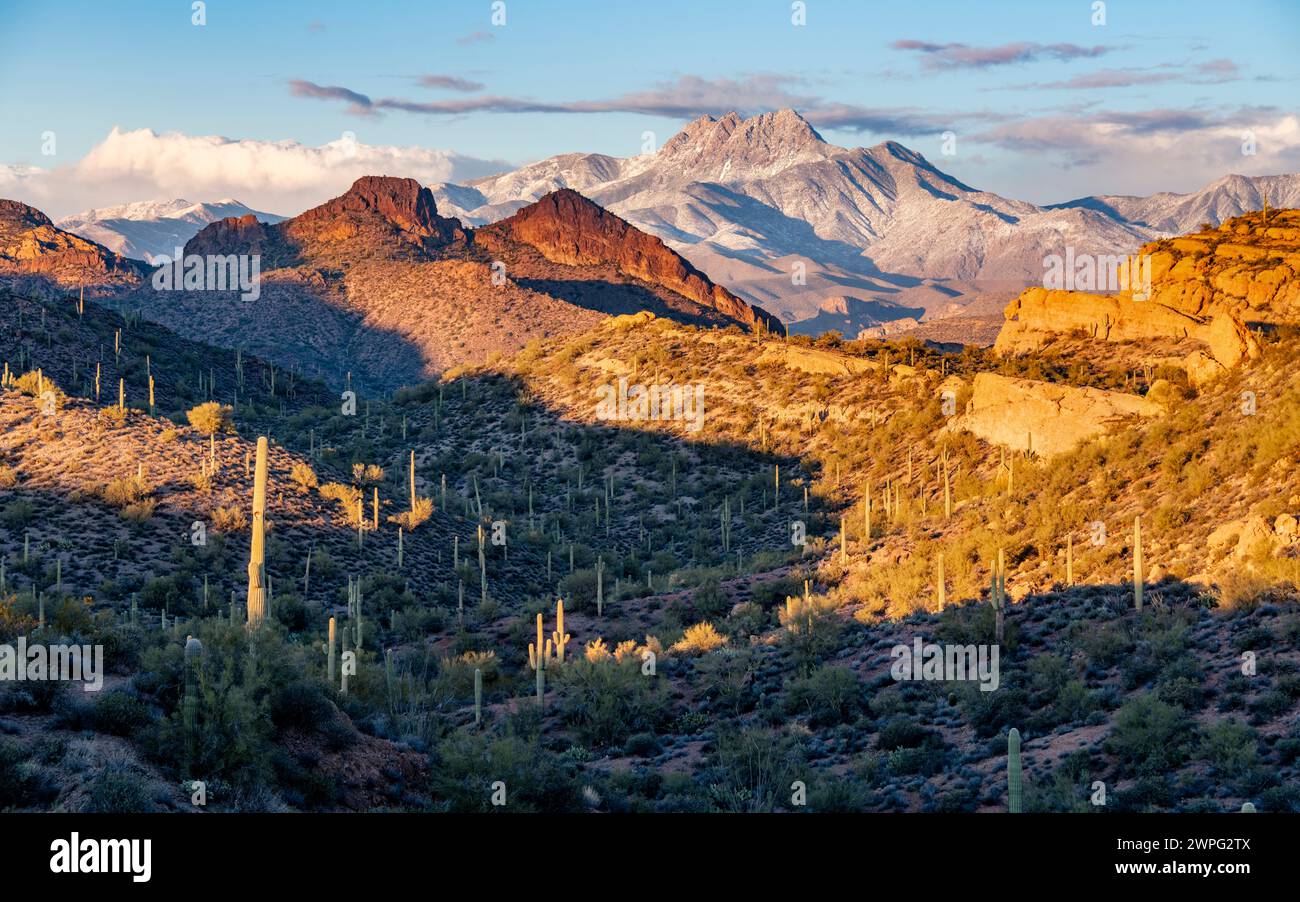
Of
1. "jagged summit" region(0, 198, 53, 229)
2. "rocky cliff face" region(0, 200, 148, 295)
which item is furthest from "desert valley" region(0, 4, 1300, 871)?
"jagged summit" region(0, 198, 53, 229)

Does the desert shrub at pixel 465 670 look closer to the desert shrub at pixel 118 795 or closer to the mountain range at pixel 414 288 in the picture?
the desert shrub at pixel 118 795

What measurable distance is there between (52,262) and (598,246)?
185ft

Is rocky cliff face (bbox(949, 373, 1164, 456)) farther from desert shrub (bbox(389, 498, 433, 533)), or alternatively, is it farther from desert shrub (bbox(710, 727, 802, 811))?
desert shrub (bbox(710, 727, 802, 811))

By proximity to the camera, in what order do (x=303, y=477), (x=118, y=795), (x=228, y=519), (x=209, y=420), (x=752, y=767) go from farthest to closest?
(x=209, y=420), (x=303, y=477), (x=228, y=519), (x=752, y=767), (x=118, y=795)

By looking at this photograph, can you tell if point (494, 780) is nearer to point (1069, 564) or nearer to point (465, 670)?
point (465, 670)

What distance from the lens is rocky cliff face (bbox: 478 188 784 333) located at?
5438 inches

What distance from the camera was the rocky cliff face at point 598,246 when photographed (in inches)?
5438

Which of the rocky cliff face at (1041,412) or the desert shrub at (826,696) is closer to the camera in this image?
the desert shrub at (826,696)

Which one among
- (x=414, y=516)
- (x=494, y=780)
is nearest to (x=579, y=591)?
(x=414, y=516)

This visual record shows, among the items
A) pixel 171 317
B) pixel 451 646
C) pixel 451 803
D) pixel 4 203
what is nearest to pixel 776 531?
pixel 451 646

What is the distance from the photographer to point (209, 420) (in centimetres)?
4600

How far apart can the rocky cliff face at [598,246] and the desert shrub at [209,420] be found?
292 ft

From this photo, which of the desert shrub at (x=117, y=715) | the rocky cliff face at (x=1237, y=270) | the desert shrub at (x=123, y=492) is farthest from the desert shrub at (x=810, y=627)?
the rocky cliff face at (x=1237, y=270)

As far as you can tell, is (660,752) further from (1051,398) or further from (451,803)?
(1051,398)
